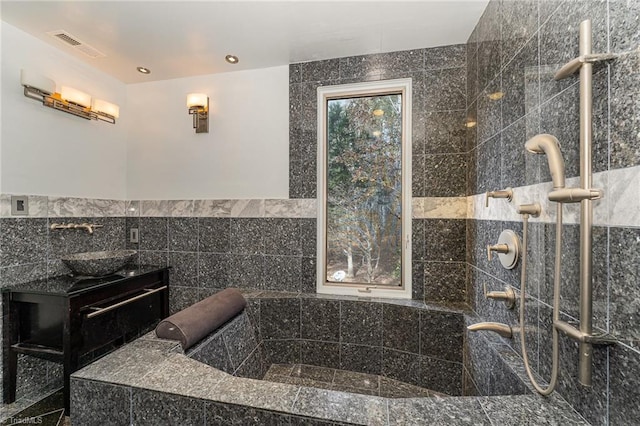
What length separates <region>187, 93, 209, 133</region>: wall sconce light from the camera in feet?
8.29

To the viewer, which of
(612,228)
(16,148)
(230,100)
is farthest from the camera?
(230,100)

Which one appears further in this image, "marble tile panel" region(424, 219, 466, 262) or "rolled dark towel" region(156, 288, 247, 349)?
"marble tile panel" region(424, 219, 466, 262)

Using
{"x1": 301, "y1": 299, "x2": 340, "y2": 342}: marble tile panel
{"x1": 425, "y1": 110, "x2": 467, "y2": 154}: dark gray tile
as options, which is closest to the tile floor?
{"x1": 301, "y1": 299, "x2": 340, "y2": 342}: marble tile panel

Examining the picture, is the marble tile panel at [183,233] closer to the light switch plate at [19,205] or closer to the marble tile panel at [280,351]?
the light switch plate at [19,205]

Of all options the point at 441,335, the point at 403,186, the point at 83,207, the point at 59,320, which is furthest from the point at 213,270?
the point at 441,335

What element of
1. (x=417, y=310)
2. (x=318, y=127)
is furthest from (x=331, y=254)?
(x=318, y=127)

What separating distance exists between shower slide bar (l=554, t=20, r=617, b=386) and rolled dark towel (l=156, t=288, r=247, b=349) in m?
1.61

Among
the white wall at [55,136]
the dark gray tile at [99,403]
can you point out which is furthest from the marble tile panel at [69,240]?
the dark gray tile at [99,403]

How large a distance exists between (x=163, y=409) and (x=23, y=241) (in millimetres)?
1810

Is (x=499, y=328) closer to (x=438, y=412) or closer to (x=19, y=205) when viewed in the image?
(x=438, y=412)

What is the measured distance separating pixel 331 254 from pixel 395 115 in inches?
51.5

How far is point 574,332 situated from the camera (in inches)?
33.3

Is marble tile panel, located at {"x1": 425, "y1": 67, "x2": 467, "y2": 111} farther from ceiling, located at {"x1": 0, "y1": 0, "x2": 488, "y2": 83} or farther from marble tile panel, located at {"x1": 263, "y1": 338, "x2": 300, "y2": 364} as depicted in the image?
marble tile panel, located at {"x1": 263, "y1": 338, "x2": 300, "y2": 364}

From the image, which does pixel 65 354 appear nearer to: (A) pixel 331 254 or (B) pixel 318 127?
(A) pixel 331 254
